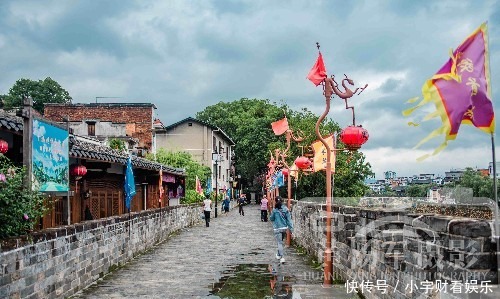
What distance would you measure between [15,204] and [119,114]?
121 ft

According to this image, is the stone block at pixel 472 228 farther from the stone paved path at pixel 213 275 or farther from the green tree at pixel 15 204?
the green tree at pixel 15 204

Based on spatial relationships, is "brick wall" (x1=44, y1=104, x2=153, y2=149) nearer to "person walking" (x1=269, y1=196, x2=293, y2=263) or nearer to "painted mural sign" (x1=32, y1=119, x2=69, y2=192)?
"person walking" (x1=269, y1=196, x2=293, y2=263)

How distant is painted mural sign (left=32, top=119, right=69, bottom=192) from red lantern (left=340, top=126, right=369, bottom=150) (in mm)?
5282

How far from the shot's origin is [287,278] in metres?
11.6

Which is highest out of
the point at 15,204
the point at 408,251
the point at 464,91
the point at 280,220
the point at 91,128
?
the point at 91,128

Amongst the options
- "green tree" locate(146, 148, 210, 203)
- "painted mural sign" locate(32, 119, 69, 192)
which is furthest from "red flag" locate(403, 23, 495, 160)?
"green tree" locate(146, 148, 210, 203)

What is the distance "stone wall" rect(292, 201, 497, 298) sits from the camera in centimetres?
459

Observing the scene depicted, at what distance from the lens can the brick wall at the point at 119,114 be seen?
1699 inches

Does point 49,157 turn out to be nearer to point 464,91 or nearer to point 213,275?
point 213,275

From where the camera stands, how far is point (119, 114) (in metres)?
43.4

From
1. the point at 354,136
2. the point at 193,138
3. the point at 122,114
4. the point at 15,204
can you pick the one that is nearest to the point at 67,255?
the point at 15,204

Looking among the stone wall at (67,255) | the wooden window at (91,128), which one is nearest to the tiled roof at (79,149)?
the stone wall at (67,255)

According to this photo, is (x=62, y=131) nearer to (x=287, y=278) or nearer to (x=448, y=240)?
(x=287, y=278)

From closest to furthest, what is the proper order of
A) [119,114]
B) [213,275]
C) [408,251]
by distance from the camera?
[408,251] → [213,275] → [119,114]
